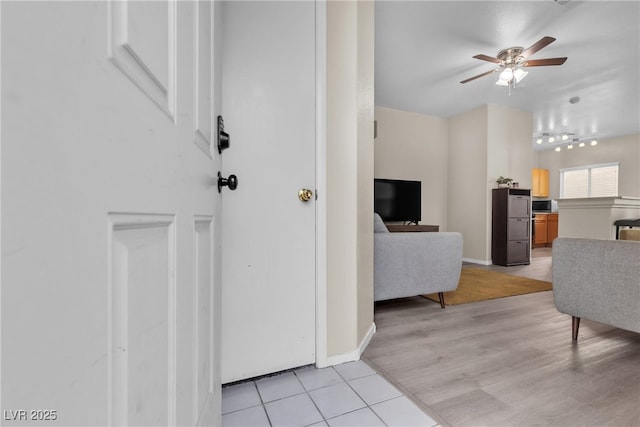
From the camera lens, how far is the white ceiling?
2.45 m

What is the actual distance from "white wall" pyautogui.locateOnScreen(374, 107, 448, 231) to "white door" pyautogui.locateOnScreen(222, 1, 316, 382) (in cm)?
337

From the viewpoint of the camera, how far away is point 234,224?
1.31 metres

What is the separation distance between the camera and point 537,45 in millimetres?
2578

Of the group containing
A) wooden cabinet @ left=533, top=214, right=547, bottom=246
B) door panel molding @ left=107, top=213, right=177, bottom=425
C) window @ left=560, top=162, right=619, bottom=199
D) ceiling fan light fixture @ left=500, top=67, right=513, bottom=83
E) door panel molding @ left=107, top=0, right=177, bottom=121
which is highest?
ceiling fan light fixture @ left=500, top=67, right=513, bottom=83

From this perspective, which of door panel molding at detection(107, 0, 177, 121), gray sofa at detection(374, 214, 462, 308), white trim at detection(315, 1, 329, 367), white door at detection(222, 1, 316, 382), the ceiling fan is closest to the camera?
door panel molding at detection(107, 0, 177, 121)

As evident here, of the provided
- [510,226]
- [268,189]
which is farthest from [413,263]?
[510,226]

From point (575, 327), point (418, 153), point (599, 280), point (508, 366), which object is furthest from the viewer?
point (418, 153)

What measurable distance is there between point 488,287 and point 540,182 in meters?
6.04

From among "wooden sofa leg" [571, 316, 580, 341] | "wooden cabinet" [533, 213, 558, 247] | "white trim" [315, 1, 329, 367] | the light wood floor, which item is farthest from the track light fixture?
"white trim" [315, 1, 329, 367]

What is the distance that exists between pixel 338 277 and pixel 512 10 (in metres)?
2.74

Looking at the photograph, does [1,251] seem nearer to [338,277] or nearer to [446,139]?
[338,277]

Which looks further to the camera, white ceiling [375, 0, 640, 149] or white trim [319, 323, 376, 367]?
white ceiling [375, 0, 640, 149]

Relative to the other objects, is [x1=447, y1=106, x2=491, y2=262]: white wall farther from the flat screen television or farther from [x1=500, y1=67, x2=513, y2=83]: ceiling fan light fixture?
[x1=500, y1=67, x2=513, y2=83]: ceiling fan light fixture

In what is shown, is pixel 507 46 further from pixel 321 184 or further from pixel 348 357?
pixel 348 357
